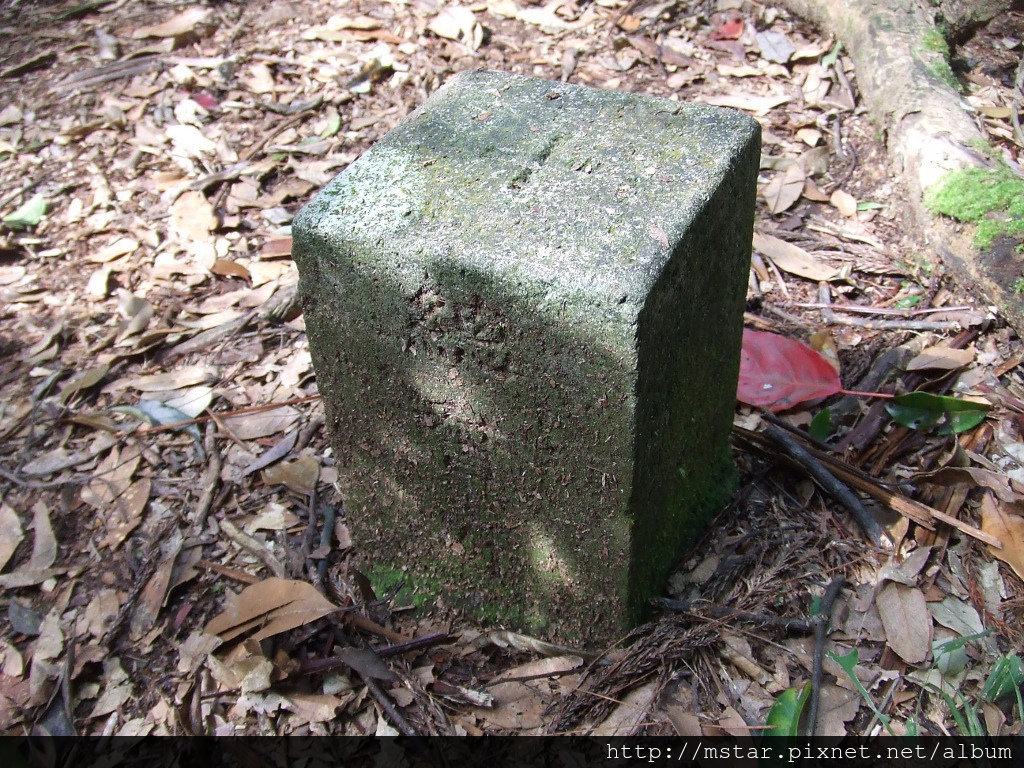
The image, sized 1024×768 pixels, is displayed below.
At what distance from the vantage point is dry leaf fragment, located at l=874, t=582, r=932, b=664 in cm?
171

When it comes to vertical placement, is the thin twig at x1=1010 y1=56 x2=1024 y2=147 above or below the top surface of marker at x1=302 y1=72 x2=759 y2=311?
below

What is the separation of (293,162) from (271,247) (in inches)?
18.3

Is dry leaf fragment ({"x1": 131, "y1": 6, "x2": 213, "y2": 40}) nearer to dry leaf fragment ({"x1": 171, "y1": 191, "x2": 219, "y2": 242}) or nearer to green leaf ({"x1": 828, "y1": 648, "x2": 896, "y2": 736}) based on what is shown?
dry leaf fragment ({"x1": 171, "y1": 191, "x2": 219, "y2": 242})

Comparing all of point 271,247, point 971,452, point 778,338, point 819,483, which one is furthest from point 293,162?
point 971,452

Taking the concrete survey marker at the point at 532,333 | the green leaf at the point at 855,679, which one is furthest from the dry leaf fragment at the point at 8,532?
the green leaf at the point at 855,679

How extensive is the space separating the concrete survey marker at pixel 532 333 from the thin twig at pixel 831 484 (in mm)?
276

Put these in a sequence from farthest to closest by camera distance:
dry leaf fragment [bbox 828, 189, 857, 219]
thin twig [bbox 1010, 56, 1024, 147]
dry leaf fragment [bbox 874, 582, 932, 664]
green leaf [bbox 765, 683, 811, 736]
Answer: thin twig [bbox 1010, 56, 1024, 147] < dry leaf fragment [bbox 828, 189, 857, 219] < dry leaf fragment [bbox 874, 582, 932, 664] < green leaf [bbox 765, 683, 811, 736]

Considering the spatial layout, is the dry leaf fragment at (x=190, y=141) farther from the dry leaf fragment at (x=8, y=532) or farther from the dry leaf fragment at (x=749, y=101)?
the dry leaf fragment at (x=749, y=101)

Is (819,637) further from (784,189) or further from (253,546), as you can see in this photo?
(784,189)

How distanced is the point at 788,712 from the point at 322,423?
1.31 m

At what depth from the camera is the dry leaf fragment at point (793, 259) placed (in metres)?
2.65

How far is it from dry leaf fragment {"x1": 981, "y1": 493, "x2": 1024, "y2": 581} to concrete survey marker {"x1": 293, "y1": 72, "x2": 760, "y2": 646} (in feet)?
1.97

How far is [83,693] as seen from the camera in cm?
185

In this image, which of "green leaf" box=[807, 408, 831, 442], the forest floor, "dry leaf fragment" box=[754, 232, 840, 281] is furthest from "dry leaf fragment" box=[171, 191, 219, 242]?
"green leaf" box=[807, 408, 831, 442]
